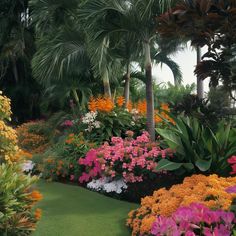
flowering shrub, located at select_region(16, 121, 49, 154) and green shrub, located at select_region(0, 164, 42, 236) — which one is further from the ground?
flowering shrub, located at select_region(16, 121, 49, 154)

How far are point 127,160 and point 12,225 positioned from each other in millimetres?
3441

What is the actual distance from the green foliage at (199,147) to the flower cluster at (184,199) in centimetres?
53

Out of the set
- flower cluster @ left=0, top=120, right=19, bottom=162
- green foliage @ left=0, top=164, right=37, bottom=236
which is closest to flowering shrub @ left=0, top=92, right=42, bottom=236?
green foliage @ left=0, top=164, right=37, bottom=236

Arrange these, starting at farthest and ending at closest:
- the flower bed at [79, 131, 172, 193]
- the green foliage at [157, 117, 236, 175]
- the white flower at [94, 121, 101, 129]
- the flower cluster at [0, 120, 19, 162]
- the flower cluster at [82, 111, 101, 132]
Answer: the flower cluster at [82, 111, 101, 132]
the white flower at [94, 121, 101, 129]
the flower bed at [79, 131, 172, 193]
the green foliage at [157, 117, 236, 175]
the flower cluster at [0, 120, 19, 162]

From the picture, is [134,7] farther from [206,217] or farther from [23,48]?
[23,48]

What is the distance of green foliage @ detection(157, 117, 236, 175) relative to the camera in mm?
6352

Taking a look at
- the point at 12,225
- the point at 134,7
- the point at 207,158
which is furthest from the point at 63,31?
the point at 12,225

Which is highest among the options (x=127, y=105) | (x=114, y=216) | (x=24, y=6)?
(x=24, y=6)

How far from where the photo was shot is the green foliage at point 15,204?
4.00 meters

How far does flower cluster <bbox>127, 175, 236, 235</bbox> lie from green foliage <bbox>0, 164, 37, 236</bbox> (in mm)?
1311

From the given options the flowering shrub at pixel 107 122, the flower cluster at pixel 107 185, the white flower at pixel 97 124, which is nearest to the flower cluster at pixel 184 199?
the flower cluster at pixel 107 185

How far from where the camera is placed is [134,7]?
8984 mm

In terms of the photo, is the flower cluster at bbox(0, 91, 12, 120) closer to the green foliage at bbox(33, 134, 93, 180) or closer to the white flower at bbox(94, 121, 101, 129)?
the green foliage at bbox(33, 134, 93, 180)

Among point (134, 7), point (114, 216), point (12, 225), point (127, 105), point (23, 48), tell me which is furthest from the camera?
point (23, 48)
